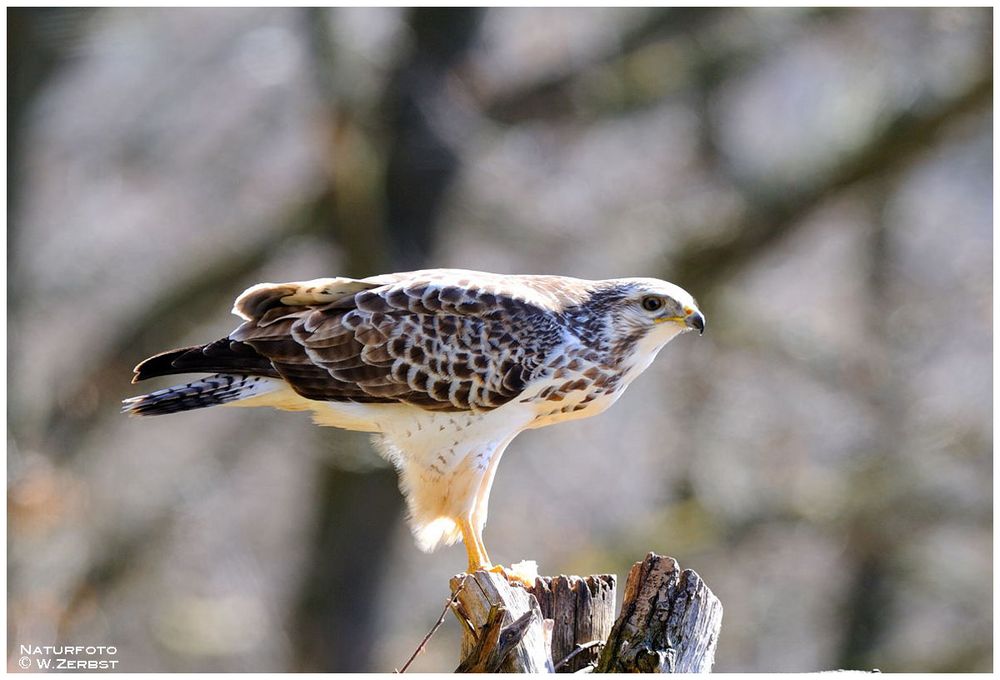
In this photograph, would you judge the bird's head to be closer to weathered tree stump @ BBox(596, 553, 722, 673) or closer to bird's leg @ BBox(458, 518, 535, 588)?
bird's leg @ BBox(458, 518, 535, 588)

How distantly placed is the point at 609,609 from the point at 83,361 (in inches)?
344

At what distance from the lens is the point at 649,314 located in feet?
19.7

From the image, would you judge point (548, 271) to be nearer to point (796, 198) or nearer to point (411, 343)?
point (796, 198)

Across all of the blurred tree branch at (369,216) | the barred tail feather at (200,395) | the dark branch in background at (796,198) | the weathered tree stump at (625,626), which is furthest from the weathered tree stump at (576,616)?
the blurred tree branch at (369,216)

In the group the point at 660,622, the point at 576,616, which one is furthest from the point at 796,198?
the point at 660,622

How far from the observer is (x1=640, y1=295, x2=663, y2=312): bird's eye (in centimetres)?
601

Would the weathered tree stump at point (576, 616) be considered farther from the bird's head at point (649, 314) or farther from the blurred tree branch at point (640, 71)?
the blurred tree branch at point (640, 71)

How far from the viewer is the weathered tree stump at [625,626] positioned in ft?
15.9

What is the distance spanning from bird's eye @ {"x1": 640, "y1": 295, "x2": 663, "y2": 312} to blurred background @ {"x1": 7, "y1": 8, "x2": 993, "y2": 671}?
17.5 feet

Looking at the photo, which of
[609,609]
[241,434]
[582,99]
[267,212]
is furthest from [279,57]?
[609,609]

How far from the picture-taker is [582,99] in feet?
41.7

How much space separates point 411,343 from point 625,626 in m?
1.62

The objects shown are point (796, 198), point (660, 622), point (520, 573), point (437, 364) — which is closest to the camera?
point (660, 622)

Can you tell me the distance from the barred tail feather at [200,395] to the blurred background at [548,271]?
4.92 m
